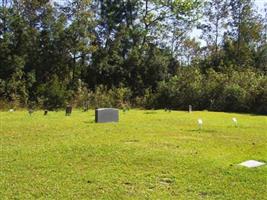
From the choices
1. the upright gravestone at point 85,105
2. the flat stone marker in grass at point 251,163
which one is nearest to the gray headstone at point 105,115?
the flat stone marker in grass at point 251,163

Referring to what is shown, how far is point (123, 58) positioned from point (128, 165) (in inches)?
1066

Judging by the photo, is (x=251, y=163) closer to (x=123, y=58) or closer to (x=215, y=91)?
(x=215, y=91)

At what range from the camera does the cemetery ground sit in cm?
672

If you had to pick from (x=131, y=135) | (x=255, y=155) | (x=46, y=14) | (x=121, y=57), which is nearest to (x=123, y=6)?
(x=121, y=57)

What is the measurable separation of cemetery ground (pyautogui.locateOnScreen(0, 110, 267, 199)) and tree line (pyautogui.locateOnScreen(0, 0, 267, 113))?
15.7 meters

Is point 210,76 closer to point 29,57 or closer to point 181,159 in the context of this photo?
point 29,57

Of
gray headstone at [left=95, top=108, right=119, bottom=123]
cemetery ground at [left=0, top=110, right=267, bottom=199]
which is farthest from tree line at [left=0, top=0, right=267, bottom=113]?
cemetery ground at [left=0, top=110, right=267, bottom=199]

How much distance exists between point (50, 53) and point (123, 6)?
7.80m

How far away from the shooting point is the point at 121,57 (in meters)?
34.9

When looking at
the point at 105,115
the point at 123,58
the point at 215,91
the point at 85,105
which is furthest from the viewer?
the point at 123,58

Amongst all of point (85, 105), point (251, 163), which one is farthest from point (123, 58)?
point (251, 163)

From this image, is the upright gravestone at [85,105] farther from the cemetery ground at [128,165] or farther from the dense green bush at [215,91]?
the cemetery ground at [128,165]

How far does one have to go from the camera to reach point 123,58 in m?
35.1

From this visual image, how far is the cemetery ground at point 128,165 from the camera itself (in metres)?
6.72
